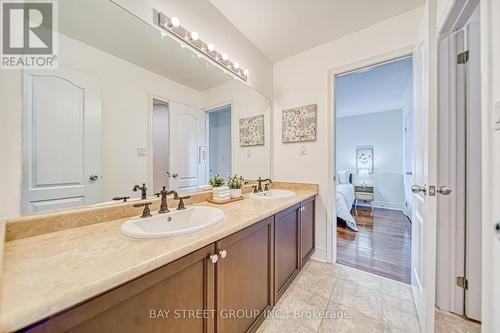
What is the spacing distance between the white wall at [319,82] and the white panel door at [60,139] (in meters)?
1.85

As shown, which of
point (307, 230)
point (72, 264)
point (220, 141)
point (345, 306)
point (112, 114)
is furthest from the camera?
point (307, 230)

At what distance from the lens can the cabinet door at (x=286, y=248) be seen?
1437 mm

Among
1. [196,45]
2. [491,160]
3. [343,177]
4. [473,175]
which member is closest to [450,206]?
[473,175]

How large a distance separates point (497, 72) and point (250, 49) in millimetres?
1919

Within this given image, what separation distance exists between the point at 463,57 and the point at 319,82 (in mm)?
1095

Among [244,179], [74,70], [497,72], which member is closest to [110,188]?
[74,70]

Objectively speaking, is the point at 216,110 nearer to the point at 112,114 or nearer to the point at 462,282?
the point at 112,114

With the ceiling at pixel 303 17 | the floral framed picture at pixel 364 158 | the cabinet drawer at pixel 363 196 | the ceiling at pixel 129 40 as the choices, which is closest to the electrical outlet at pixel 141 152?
the ceiling at pixel 129 40

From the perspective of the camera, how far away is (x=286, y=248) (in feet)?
5.17

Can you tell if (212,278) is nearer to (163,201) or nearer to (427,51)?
(163,201)

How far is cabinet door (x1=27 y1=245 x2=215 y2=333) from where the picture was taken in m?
0.51

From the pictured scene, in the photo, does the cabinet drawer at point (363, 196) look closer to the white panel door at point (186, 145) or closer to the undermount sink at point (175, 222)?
the white panel door at point (186, 145)

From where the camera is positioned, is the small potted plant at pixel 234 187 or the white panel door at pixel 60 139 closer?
the white panel door at pixel 60 139

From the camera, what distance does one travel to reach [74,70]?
3.06 ft
